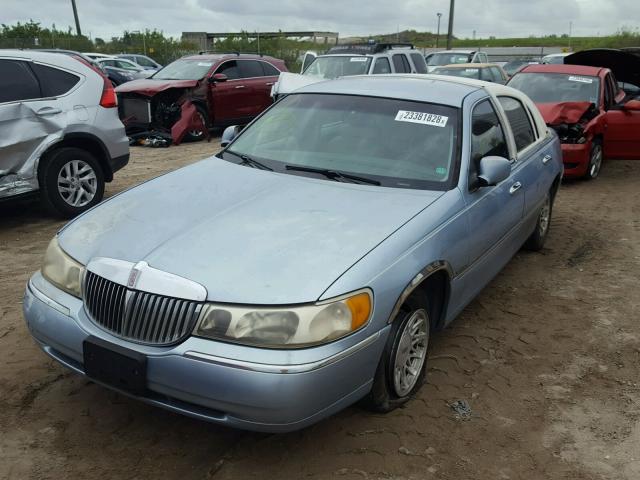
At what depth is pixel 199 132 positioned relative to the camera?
12.4 metres

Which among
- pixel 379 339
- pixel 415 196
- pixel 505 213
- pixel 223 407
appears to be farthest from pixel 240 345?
pixel 505 213

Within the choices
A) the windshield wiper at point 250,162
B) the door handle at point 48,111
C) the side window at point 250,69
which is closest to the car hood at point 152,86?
the side window at point 250,69

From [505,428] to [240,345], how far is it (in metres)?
1.54

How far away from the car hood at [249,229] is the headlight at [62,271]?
0.15 feet

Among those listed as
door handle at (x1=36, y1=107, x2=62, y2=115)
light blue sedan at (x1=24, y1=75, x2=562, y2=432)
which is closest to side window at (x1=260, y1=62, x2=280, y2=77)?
door handle at (x1=36, y1=107, x2=62, y2=115)

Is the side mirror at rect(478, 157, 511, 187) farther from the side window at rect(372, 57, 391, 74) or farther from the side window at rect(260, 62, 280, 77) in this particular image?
the side window at rect(260, 62, 280, 77)

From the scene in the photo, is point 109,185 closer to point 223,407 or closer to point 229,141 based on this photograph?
point 229,141

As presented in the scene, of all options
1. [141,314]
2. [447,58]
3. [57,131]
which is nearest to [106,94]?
[57,131]

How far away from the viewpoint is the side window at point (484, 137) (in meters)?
3.76

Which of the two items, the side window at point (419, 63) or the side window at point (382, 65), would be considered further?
the side window at point (419, 63)

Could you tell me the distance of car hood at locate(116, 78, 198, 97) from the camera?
11555mm

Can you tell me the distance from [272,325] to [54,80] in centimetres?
520

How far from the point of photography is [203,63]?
12906 millimetres

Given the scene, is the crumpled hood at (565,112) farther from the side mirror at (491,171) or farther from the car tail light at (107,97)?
the car tail light at (107,97)
